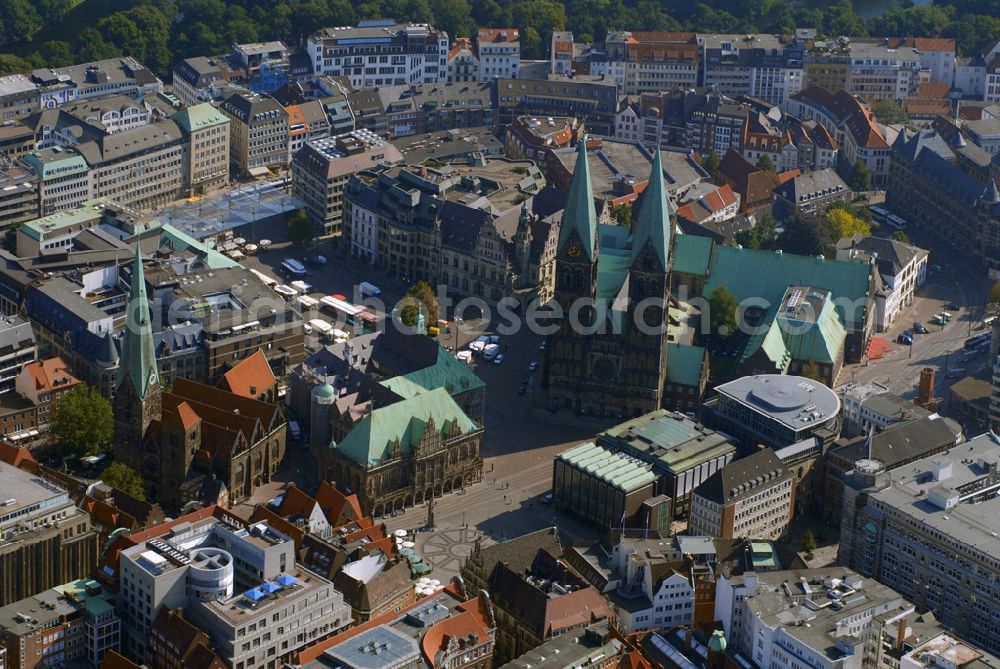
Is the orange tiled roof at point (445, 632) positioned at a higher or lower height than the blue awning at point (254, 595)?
lower

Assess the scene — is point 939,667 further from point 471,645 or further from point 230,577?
point 230,577

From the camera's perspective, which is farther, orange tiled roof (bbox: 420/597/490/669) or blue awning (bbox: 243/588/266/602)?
blue awning (bbox: 243/588/266/602)

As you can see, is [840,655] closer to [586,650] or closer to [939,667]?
[939,667]

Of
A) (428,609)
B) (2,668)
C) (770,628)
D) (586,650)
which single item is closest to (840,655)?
(770,628)

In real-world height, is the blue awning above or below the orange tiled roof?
above

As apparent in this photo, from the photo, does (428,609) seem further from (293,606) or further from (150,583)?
(150,583)

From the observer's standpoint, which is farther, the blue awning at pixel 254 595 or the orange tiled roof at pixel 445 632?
the blue awning at pixel 254 595

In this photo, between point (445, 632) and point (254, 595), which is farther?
point (254, 595)

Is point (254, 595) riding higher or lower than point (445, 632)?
higher

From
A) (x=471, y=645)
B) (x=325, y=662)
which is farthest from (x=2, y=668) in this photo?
(x=471, y=645)
